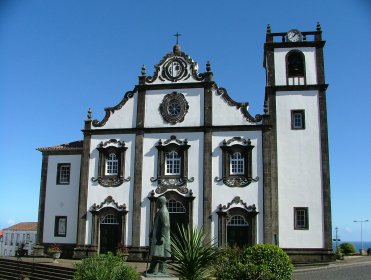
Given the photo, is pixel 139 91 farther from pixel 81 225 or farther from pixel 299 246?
pixel 299 246

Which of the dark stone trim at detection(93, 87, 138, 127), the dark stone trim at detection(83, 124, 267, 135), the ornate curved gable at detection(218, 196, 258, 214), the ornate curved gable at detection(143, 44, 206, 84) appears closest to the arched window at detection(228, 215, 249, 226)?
the ornate curved gable at detection(218, 196, 258, 214)

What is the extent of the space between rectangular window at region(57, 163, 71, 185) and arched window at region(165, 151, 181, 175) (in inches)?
280

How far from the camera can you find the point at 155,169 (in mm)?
29078

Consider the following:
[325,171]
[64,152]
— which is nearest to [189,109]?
[325,171]

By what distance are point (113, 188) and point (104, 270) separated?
16.1 meters

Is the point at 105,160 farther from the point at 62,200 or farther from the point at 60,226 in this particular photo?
the point at 60,226

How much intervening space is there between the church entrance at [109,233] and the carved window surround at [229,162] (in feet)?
23.0

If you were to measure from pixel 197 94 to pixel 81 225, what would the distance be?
36.1ft

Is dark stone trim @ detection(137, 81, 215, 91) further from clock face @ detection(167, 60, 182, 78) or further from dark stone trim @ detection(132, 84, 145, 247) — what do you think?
clock face @ detection(167, 60, 182, 78)

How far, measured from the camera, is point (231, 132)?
28547 millimetres

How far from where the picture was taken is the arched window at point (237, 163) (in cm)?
2812

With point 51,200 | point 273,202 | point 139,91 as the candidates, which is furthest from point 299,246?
point 51,200

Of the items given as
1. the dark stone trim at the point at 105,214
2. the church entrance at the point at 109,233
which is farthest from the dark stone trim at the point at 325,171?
the church entrance at the point at 109,233

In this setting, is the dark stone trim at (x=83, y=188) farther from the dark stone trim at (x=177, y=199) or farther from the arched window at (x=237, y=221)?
the arched window at (x=237, y=221)
